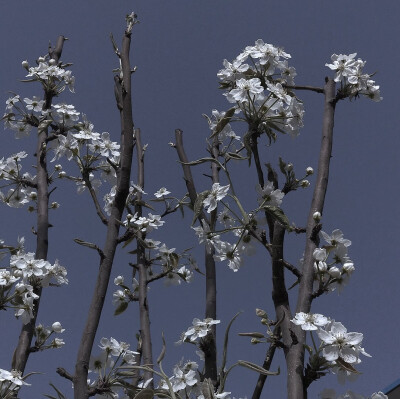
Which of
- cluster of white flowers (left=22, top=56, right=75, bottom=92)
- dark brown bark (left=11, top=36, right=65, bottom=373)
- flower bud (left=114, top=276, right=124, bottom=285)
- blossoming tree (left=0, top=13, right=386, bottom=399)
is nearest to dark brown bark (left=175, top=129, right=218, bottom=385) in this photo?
blossoming tree (left=0, top=13, right=386, bottom=399)

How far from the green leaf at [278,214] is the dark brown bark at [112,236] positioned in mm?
718

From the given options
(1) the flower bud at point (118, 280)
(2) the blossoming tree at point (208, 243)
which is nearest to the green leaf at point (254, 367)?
(2) the blossoming tree at point (208, 243)

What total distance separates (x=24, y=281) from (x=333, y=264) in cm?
180

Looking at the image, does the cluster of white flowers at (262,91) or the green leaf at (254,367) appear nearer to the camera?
the green leaf at (254,367)

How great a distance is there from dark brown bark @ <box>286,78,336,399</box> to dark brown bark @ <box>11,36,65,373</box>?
1686 millimetres

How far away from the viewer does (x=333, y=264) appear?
1.84 m

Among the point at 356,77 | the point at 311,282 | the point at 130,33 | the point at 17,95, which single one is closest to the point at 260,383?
the point at 311,282

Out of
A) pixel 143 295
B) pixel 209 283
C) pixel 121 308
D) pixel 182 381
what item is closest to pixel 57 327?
pixel 121 308

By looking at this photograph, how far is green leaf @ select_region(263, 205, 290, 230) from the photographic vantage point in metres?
1.76

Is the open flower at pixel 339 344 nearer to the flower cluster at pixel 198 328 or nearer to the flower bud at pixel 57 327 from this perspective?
the flower cluster at pixel 198 328

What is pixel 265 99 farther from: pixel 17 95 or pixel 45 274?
pixel 17 95

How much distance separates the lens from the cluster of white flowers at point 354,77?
2336 mm

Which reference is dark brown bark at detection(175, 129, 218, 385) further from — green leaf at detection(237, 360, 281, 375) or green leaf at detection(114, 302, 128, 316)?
green leaf at detection(114, 302, 128, 316)

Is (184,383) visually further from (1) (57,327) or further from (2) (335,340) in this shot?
(1) (57,327)
